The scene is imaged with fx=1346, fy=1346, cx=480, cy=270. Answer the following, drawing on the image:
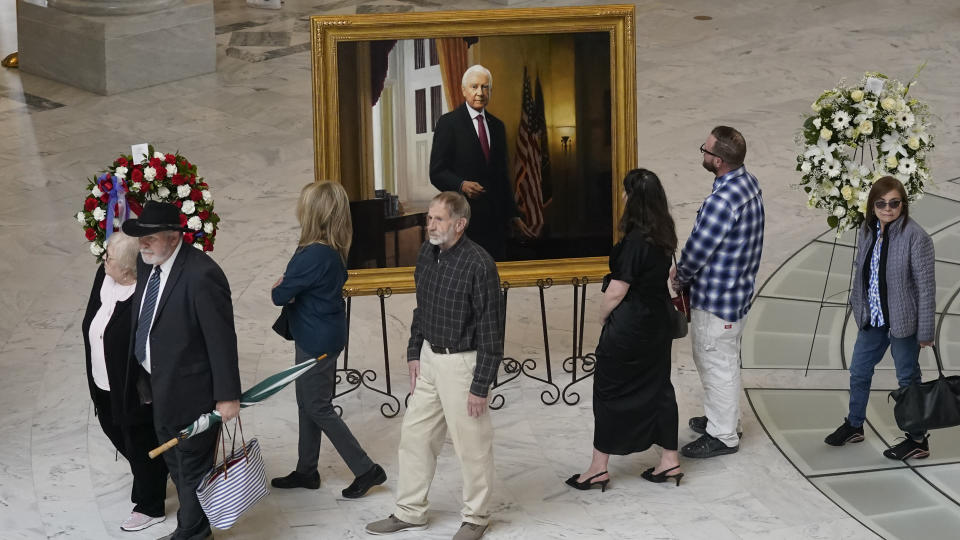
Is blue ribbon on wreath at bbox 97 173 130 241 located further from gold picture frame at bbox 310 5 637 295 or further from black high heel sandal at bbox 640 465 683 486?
black high heel sandal at bbox 640 465 683 486

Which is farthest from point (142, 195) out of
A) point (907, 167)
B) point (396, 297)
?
point (907, 167)

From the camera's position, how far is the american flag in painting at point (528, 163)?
281 inches

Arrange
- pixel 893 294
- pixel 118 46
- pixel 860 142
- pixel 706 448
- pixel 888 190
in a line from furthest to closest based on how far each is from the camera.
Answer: pixel 118 46
pixel 860 142
pixel 706 448
pixel 893 294
pixel 888 190

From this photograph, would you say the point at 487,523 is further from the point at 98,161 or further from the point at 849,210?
the point at 98,161

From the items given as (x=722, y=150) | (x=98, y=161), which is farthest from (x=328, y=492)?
(x=98, y=161)

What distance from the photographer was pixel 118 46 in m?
13.0

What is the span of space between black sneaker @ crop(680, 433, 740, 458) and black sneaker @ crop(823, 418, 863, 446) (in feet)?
1.71

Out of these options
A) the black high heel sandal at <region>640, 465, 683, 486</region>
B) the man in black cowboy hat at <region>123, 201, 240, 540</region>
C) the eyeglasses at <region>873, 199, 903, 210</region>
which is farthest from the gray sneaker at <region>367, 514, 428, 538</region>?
the eyeglasses at <region>873, 199, 903, 210</region>

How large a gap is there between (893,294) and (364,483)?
107 inches

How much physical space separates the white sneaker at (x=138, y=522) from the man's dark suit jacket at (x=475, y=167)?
219 cm

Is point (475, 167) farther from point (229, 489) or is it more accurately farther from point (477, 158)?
point (229, 489)

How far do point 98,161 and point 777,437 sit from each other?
260 inches

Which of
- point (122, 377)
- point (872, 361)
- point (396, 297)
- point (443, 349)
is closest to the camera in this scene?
point (443, 349)

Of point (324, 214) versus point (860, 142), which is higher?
point (860, 142)
